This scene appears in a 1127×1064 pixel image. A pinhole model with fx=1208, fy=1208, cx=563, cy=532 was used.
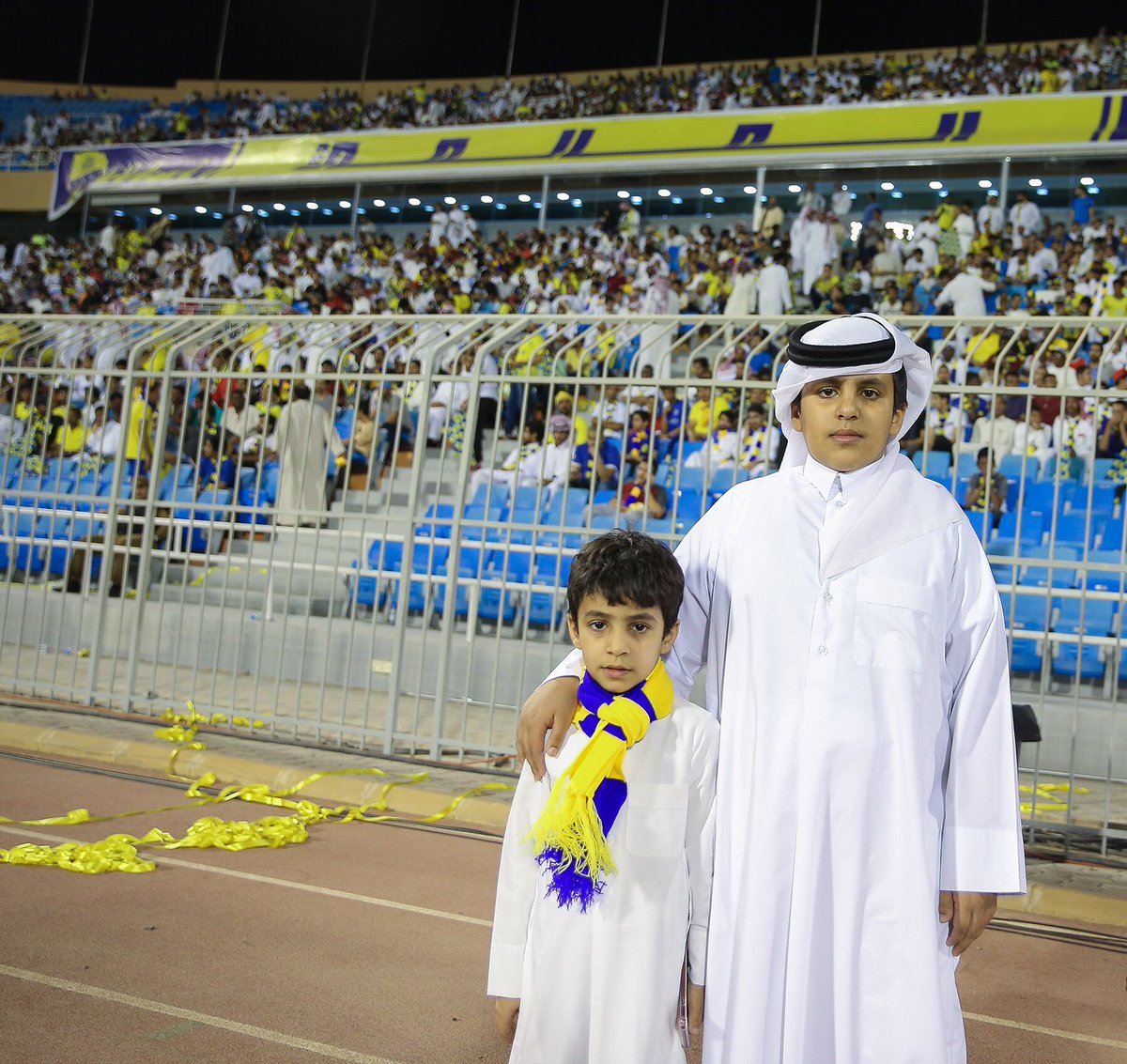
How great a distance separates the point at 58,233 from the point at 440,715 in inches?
912

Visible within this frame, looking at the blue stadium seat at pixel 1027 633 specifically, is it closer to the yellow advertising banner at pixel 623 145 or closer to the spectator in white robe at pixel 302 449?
the spectator in white robe at pixel 302 449

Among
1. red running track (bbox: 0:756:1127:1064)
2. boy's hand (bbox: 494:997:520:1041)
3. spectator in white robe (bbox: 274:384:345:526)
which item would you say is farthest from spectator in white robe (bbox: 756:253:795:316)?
boy's hand (bbox: 494:997:520:1041)

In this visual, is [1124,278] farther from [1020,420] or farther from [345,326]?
[345,326]

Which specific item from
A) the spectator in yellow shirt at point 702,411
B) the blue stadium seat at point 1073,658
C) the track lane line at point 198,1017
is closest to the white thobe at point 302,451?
the spectator in yellow shirt at point 702,411

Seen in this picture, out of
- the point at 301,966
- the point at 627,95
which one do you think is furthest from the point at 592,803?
the point at 627,95

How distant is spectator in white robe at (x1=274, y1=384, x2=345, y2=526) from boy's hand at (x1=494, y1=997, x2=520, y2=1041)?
530cm

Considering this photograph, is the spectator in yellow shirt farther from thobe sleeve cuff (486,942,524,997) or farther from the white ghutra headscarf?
thobe sleeve cuff (486,942,524,997)

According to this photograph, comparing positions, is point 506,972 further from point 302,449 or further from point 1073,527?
point 1073,527

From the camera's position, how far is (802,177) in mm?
18141

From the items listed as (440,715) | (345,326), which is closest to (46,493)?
(345,326)

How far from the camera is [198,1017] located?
11.3 feet

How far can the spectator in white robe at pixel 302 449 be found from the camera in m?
7.65

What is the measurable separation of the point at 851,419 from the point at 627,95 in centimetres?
2307

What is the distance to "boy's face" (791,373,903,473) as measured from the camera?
2.56 metres
